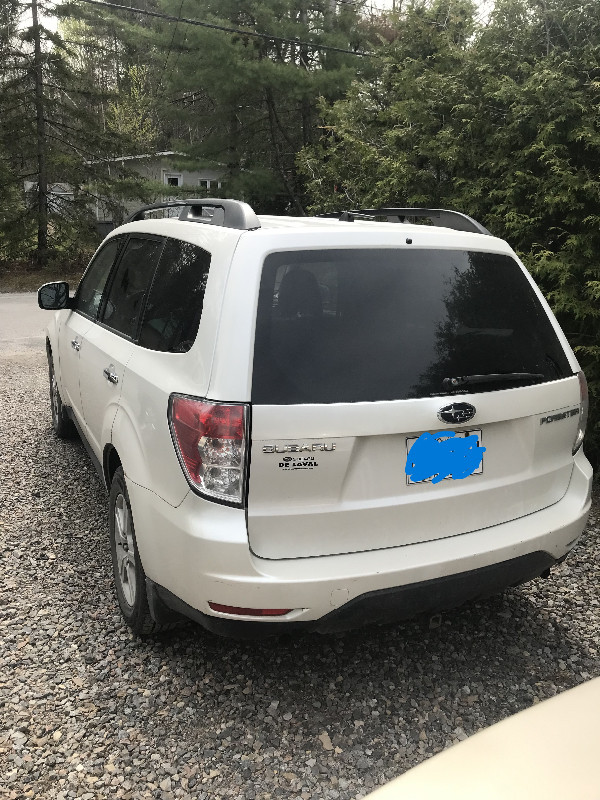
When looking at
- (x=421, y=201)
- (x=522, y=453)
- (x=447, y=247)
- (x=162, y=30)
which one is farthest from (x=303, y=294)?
(x=162, y=30)

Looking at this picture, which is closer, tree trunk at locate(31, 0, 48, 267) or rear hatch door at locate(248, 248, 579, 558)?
rear hatch door at locate(248, 248, 579, 558)

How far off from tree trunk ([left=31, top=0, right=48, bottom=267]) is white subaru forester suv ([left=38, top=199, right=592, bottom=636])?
21675 mm

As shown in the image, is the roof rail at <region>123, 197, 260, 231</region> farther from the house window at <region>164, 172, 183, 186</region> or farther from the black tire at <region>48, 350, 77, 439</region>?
the house window at <region>164, 172, 183, 186</region>

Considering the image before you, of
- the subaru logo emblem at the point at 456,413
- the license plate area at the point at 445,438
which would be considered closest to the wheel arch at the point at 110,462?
the license plate area at the point at 445,438

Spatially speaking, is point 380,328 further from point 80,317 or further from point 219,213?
point 80,317

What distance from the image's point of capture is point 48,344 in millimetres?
5754

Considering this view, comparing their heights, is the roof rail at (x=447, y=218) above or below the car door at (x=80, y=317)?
above

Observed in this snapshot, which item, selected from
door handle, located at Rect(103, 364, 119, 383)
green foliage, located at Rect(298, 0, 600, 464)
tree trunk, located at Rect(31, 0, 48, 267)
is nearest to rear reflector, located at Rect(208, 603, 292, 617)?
door handle, located at Rect(103, 364, 119, 383)

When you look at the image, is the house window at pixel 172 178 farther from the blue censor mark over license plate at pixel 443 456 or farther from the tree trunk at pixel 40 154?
the blue censor mark over license plate at pixel 443 456

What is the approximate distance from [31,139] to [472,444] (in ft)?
75.8

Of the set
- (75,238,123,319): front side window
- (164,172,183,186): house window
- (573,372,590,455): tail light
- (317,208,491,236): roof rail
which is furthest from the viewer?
(164,172,183,186): house window

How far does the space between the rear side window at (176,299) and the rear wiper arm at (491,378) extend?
35.3 inches

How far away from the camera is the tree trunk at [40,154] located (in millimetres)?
21438

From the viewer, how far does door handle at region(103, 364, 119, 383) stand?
3.07 metres
